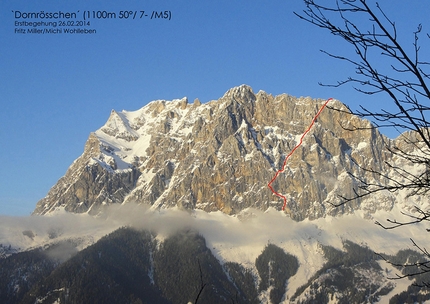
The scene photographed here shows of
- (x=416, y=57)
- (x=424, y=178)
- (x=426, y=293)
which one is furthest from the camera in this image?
(x=426, y=293)

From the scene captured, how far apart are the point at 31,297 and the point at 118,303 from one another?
2853cm

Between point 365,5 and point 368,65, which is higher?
point 365,5

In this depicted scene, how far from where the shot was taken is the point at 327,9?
7051 millimetres

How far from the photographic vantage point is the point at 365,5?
6.75 metres

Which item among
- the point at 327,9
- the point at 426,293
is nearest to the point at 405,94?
the point at 327,9

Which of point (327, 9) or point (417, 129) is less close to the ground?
point (327, 9)

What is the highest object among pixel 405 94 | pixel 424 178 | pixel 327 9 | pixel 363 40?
pixel 327 9

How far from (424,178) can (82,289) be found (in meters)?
201

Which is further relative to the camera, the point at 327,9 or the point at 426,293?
the point at 426,293

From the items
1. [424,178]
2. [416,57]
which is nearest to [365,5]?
[416,57]

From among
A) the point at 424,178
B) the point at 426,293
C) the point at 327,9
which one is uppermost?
the point at 327,9

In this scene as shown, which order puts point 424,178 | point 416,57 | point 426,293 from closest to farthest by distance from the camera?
point 416,57 → point 424,178 → point 426,293

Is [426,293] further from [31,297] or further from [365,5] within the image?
[365,5]

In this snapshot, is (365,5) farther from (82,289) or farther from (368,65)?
(82,289)
